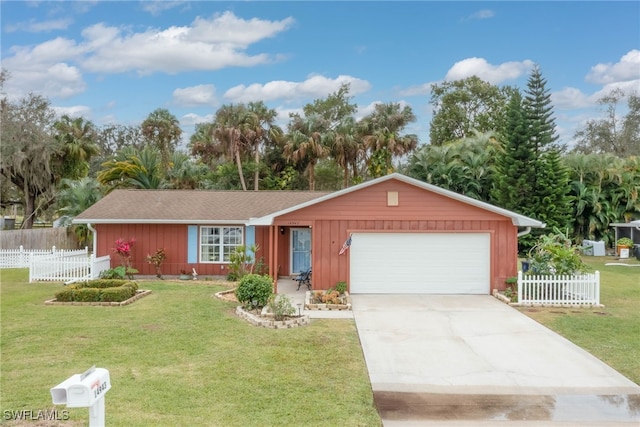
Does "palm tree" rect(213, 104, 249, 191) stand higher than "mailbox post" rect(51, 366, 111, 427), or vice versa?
"palm tree" rect(213, 104, 249, 191)

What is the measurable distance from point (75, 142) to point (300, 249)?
73.5ft

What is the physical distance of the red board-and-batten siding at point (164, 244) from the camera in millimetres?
16703

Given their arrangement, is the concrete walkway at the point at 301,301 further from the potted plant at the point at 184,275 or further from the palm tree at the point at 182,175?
the palm tree at the point at 182,175

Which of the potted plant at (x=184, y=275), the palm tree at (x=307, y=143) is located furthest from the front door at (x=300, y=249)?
the palm tree at (x=307, y=143)

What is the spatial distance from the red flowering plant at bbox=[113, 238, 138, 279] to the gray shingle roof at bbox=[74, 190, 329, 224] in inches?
30.4

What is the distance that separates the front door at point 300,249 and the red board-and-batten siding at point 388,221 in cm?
293

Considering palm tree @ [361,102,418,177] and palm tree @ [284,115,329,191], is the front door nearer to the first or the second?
palm tree @ [284,115,329,191]

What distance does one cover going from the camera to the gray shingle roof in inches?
646

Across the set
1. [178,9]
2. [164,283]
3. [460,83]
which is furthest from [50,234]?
[460,83]

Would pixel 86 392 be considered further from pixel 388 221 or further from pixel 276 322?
pixel 388 221

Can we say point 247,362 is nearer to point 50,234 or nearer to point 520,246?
point 50,234

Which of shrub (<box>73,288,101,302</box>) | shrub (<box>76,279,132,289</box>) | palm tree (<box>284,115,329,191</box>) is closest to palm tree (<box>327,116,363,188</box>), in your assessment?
palm tree (<box>284,115,329,191</box>)

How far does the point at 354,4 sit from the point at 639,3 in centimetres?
1153

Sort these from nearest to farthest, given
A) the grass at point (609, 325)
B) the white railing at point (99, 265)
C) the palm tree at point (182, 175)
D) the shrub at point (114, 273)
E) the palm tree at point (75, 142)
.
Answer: the grass at point (609, 325), the white railing at point (99, 265), the shrub at point (114, 273), the palm tree at point (182, 175), the palm tree at point (75, 142)
